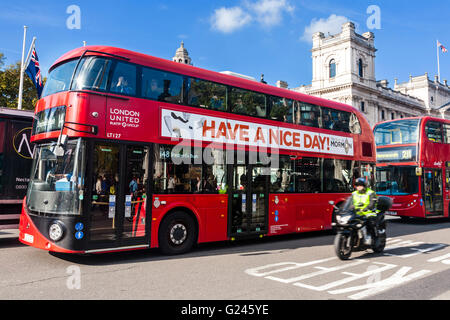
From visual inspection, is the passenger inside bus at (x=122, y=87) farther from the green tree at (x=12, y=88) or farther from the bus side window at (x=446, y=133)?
the green tree at (x=12, y=88)

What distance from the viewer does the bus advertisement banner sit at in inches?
321

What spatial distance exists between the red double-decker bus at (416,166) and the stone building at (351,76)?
43.8 m

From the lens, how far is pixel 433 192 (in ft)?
52.3

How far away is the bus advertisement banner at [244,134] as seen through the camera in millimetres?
8149

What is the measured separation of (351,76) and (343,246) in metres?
55.0

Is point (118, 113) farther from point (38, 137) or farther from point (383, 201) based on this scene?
point (383, 201)

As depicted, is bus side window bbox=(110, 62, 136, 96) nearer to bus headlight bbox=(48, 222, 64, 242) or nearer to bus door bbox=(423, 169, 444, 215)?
bus headlight bbox=(48, 222, 64, 242)

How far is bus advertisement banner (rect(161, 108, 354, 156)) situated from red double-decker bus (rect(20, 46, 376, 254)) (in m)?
0.03

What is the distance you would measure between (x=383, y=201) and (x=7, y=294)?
24.3ft

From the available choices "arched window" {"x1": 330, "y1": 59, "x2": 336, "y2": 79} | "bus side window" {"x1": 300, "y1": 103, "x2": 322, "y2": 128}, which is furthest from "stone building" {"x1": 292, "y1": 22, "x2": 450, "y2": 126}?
"bus side window" {"x1": 300, "y1": 103, "x2": 322, "y2": 128}

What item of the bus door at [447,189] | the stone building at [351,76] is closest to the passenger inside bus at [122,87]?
the bus door at [447,189]

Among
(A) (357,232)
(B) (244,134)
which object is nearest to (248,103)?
(B) (244,134)

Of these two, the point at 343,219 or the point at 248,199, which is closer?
the point at 343,219

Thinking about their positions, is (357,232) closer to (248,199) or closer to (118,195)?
(248,199)
